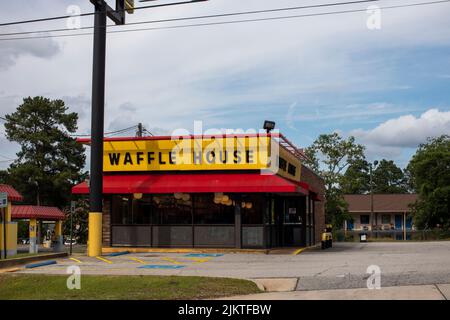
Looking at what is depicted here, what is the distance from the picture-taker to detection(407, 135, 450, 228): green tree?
58.4 meters

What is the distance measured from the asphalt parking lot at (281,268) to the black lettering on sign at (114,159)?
18.2ft

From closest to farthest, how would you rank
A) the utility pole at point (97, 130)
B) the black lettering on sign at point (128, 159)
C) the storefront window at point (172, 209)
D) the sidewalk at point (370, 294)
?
the sidewalk at point (370, 294) < the utility pole at point (97, 130) < the storefront window at point (172, 209) < the black lettering on sign at point (128, 159)

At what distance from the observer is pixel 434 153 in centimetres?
5997

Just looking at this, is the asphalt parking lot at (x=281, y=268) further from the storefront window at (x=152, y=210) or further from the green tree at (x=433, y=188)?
the green tree at (x=433, y=188)

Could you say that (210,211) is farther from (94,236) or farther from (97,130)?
(97,130)

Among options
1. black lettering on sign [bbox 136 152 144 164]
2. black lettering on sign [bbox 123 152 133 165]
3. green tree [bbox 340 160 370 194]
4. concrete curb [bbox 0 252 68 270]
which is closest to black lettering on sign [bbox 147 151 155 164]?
black lettering on sign [bbox 136 152 144 164]

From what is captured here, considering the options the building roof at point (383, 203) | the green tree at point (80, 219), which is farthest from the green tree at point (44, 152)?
the building roof at point (383, 203)

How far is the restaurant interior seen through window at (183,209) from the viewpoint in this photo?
2536 cm

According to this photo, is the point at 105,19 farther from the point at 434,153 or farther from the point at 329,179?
the point at 434,153

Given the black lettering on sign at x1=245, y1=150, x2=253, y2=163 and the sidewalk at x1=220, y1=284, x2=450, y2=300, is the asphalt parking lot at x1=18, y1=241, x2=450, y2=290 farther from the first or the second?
the black lettering on sign at x1=245, y1=150, x2=253, y2=163

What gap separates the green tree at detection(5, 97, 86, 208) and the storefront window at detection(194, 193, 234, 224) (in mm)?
40825

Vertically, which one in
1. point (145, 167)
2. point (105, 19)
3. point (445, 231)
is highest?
point (105, 19)
